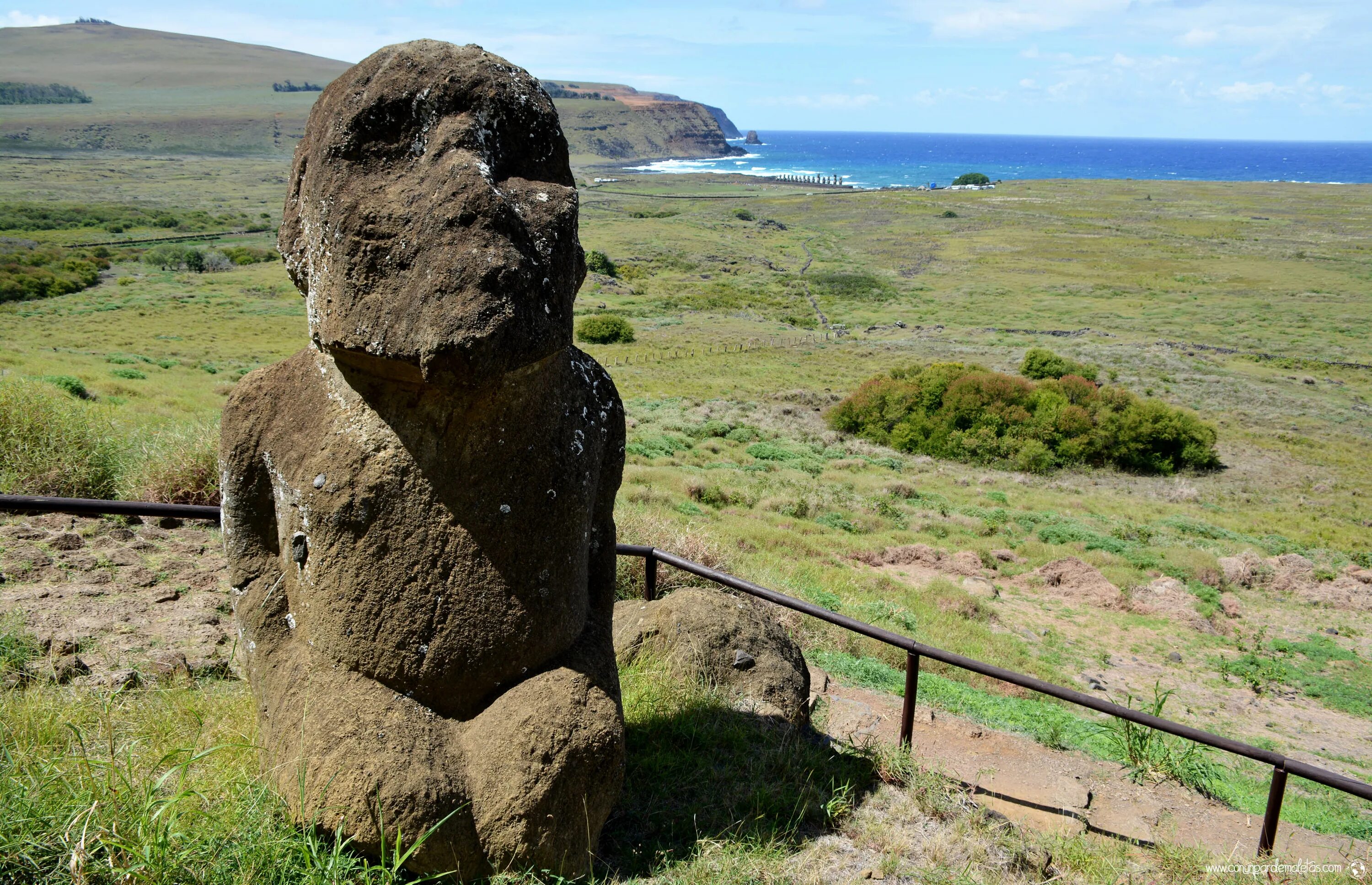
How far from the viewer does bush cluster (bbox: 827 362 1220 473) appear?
26.6 m

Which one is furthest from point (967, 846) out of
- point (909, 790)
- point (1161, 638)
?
point (1161, 638)

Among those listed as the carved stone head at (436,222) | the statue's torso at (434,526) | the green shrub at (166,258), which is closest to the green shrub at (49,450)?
the statue's torso at (434,526)

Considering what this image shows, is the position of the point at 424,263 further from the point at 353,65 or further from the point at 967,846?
the point at 967,846

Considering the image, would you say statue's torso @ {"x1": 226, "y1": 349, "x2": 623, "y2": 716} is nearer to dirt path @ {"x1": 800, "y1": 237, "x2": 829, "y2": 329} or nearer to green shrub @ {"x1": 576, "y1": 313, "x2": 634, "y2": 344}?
green shrub @ {"x1": 576, "y1": 313, "x2": 634, "y2": 344}

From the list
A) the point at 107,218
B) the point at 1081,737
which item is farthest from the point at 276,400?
the point at 107,218

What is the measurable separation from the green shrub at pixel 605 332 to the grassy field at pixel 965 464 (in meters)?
1.61

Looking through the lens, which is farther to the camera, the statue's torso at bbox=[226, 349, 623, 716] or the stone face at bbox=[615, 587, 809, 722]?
the stone face at bbox=[615, 587, 809, 722]

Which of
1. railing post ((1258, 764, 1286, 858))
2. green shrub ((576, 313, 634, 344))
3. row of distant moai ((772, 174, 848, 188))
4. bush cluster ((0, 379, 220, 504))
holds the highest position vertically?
row of distant moai ((772, 174, 848, 188))

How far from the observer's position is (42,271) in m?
49.1

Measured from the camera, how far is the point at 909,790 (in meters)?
4.45

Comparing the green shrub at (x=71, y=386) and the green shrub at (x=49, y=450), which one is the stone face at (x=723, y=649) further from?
the green shrub at (x=71, y=386)

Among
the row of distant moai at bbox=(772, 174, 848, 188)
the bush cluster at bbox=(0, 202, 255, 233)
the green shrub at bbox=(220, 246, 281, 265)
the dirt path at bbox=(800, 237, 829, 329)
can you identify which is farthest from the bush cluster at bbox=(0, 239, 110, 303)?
the row of distant moai at bbox=(772, 174, 848, 188)

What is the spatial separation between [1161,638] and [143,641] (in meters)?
14.0

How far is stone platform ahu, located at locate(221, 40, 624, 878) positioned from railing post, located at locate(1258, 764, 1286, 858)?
2.92 m
